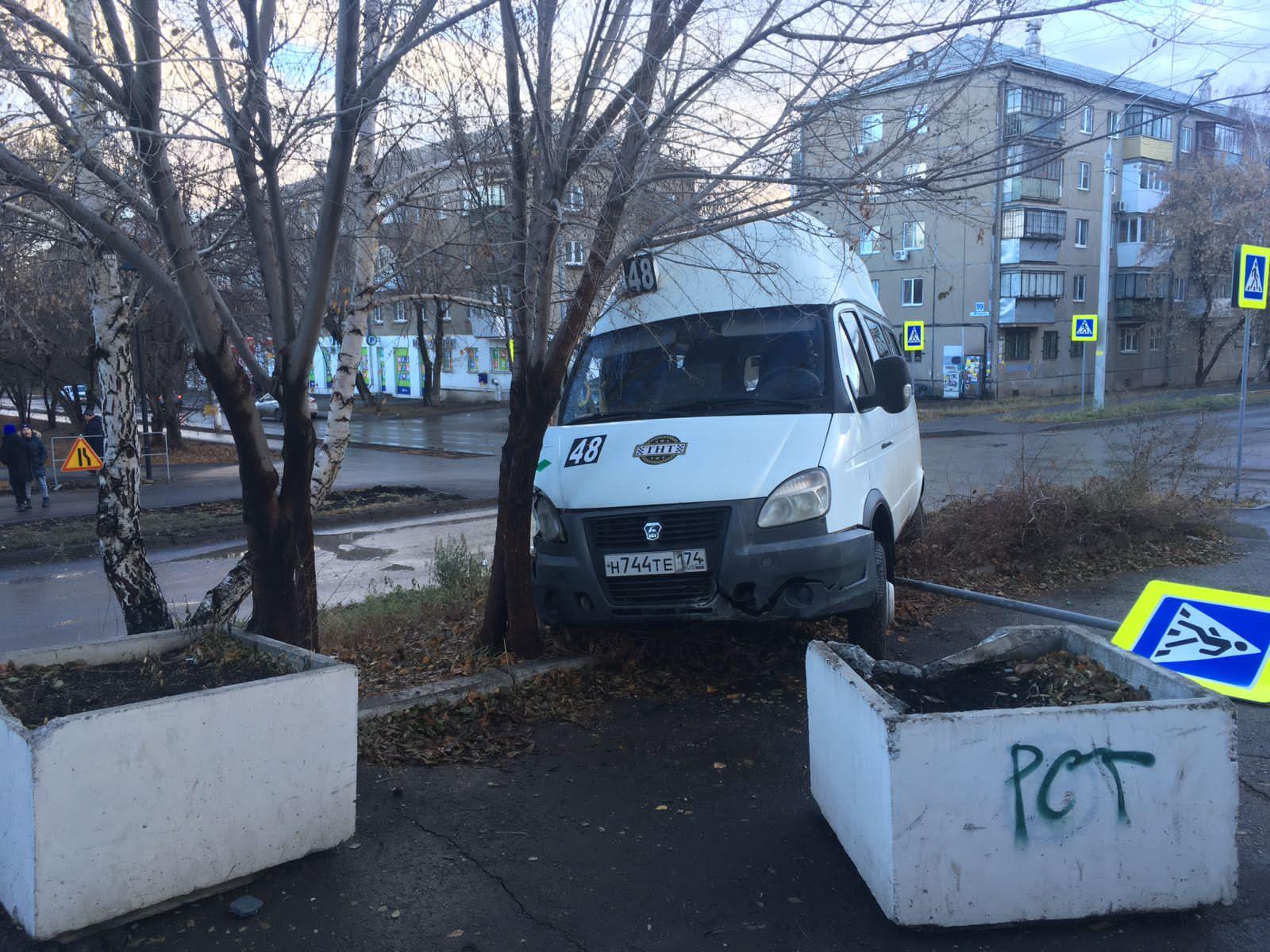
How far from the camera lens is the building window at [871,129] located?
20.4ft

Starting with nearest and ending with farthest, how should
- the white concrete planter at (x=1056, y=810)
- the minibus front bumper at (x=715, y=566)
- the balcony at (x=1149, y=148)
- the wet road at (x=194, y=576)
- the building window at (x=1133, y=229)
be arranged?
the white concrete planter at (x=1056, y=810) < the minibus front bumper at (x=715, y=566) < the wet road at (x=194, y=576) < the balcony at (x=1149, y=148) < the building window at (x=1133, y=229)

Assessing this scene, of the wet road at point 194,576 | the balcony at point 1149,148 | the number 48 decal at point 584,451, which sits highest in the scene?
the balcony at point 1149,148

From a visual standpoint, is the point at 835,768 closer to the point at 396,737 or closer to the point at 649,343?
the point at 396,737

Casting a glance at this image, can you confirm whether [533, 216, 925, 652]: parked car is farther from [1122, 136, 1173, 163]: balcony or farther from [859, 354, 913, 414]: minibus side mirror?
[1122, 136, 1173, 163]: balcony

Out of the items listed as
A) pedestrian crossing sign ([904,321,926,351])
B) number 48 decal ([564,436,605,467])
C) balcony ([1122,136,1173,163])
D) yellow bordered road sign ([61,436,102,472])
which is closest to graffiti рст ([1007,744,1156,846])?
number 48 decal ([564,436,605,467])

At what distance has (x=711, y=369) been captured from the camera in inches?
261

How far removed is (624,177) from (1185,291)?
52.5 m

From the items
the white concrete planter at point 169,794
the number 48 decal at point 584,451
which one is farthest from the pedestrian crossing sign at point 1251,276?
the white concrete planter at point 169,794

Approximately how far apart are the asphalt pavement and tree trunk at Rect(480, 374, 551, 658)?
945 mm

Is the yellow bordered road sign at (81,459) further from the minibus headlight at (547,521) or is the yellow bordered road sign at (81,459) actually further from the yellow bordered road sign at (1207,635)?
the yellow bordered road sign at (1207,635)

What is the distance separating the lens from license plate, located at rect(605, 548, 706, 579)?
5559 millimetres

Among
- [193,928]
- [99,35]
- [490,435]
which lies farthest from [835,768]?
[490,435]

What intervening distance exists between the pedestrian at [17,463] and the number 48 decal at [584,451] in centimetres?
1506

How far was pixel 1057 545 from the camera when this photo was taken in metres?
9.41
